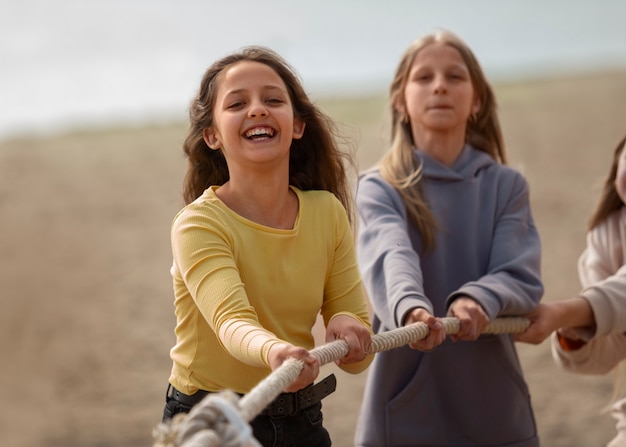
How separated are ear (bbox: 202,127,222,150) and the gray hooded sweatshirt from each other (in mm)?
639

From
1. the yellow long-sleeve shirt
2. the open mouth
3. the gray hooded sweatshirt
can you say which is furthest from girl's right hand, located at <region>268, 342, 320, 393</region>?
the gray hooded sweatshirt

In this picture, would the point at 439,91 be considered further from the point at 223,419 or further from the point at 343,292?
the point at 223,419

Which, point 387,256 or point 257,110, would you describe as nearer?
point 257,110

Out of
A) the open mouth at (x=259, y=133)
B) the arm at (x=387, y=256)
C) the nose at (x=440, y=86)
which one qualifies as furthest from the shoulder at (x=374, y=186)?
the open mouth at (x=259, y=133)

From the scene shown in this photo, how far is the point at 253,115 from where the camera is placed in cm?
188

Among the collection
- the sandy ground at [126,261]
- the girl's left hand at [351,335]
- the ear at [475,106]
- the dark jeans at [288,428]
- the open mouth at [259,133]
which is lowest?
the dark jeans at [288,428]

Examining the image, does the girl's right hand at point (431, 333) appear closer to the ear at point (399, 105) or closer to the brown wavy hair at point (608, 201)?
the ear at point (399, 105)

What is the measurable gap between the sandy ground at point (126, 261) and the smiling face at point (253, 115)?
39.5 inches

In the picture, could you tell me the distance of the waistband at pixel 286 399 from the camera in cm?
182

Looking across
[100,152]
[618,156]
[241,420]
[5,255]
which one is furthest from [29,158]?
[241,420]

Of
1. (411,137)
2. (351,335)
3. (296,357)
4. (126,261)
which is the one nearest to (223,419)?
(296,357)

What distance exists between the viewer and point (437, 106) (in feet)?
8.70

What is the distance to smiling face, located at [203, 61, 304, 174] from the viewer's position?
6.18 ft

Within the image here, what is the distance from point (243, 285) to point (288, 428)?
277mm
